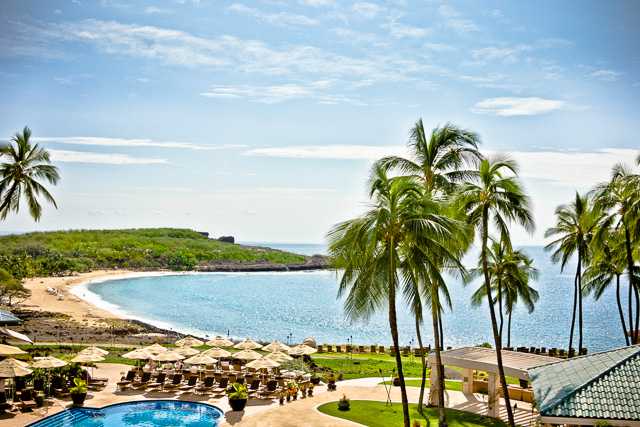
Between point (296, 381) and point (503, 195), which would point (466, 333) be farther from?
point (503, 195)

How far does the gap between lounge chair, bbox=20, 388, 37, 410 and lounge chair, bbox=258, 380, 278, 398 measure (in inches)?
387

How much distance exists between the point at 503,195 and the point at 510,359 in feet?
27.0

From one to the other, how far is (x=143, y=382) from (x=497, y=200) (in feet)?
63.0

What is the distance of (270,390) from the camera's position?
25.1 meters

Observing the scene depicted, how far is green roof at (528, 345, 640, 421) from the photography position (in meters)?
12.7

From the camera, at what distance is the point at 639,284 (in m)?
34.4

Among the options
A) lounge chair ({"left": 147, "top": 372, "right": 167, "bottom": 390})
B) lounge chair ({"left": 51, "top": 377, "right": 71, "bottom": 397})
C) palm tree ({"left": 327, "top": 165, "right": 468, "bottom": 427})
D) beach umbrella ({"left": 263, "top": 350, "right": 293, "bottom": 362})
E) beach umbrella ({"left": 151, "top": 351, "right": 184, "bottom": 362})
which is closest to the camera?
palm tree ({"left": 327, "top": 165, "right": 468, "bottom": 427})

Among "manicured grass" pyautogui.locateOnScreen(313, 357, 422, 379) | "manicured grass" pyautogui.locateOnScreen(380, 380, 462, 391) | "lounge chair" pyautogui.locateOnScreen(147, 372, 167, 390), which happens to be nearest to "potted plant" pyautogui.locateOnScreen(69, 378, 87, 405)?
"lounge chair" pyautogui.locateOnScreen(147, 372, 167, 390)

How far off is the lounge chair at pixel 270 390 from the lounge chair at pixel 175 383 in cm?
444

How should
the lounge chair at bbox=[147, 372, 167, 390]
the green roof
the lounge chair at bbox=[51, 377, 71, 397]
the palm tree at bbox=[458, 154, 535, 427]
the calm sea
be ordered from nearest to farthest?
the green roof
the palm tree at bbox=[458, 154, 535, 427]
the lounge chair at bbox=[51, 377, 71, 397]
the lounge chair at bbox=[147, 372, 167, 390]
the calm sea

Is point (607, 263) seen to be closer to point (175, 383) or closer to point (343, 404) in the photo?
point (343, 404)

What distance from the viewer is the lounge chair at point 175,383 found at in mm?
25719

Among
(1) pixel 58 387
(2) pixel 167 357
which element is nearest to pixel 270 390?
(2) pixel 167 357

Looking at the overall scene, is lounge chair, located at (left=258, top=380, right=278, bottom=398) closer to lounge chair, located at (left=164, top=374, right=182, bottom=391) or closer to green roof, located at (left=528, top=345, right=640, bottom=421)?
lounge chair, located at (left=164, top=374, right=182, bottom=391)
